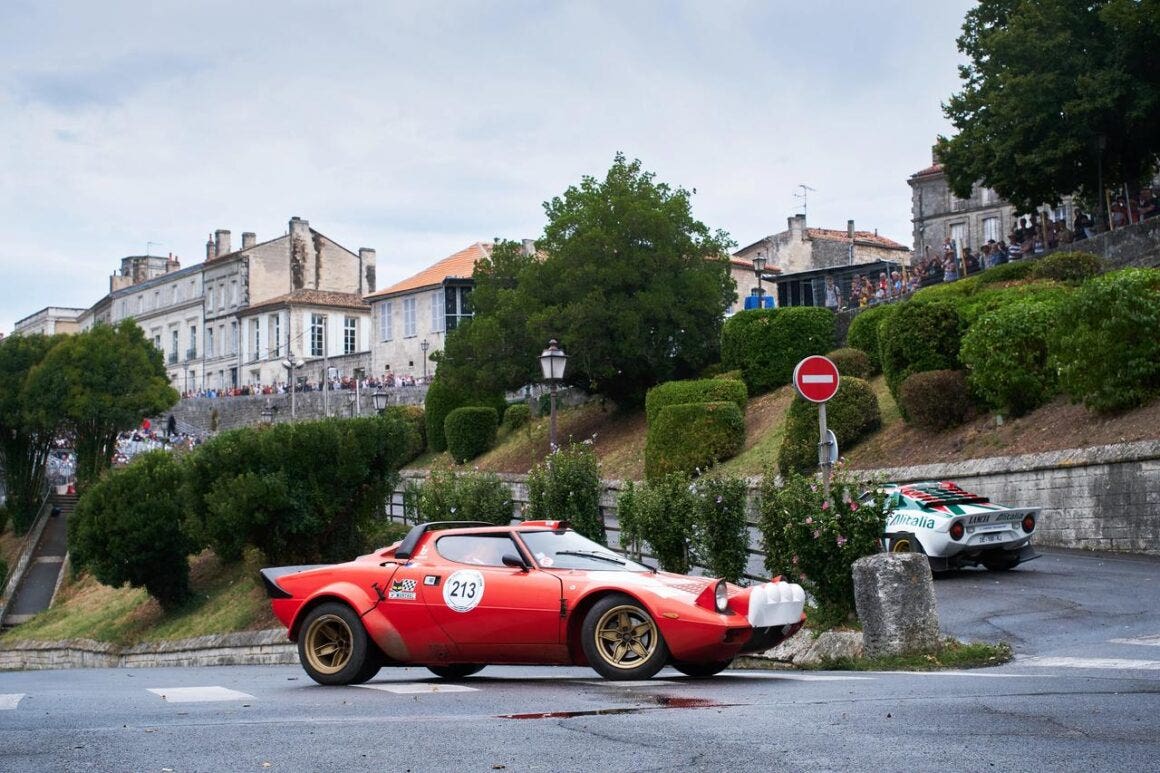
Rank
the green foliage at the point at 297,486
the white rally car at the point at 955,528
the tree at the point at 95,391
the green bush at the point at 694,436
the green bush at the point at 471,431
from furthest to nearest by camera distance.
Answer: the tree at the point at 95,391 < the green bush at the point at 471,431 < the green bush at the point at 694,436 < the green foliage at the point at 297,486 < the white rally car at the point at 955,528

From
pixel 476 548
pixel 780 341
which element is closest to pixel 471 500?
pixel 476 548

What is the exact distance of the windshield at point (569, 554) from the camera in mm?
11781

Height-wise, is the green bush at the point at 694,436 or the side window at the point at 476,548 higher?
the green bush at the point at 694,436

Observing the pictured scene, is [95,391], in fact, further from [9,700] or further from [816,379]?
[9,700]

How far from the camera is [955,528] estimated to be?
2094cm

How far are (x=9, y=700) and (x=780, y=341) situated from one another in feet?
117

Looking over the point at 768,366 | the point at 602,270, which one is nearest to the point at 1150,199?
the point at 768,366

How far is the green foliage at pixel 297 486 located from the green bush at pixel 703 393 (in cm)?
961

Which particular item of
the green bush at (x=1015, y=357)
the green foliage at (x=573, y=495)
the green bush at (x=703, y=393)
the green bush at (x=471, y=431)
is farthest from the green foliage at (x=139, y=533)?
the green bush at (x=1015, y=357)

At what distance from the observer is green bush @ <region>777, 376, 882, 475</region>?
111 feet

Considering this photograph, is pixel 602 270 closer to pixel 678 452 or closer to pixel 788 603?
pixel 678 452

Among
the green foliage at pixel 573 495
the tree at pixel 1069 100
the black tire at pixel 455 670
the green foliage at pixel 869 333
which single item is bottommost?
the black tire at pixel 455 670

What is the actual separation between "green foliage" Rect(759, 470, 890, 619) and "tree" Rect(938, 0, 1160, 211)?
2794 cm

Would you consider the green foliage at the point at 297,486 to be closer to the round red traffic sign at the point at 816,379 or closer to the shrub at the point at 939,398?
the shrub at the point at 939,398
